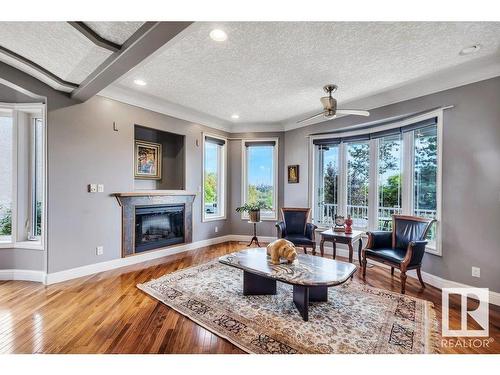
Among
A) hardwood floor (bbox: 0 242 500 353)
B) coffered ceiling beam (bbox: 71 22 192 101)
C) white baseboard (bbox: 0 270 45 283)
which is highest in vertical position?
coffered ceiling beam (bbox: 71 22 192 101)

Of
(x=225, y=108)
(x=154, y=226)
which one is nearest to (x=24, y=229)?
(x=154, y=226)

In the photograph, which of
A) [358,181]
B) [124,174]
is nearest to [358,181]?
[358,181]

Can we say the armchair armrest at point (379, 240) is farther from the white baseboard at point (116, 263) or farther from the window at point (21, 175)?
the window at point (21, 175)

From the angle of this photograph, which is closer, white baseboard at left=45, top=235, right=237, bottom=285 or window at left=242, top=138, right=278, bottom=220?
white baseboard at left=45, top=235, right=237, bottom=285

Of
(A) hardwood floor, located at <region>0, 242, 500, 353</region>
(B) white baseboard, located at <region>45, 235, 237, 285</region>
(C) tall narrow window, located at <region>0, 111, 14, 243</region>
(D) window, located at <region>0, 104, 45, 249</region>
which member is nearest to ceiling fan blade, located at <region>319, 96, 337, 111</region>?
(A) hardwood floor, located at <region>0, 242, 500, 353</region>

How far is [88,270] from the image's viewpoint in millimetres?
3359

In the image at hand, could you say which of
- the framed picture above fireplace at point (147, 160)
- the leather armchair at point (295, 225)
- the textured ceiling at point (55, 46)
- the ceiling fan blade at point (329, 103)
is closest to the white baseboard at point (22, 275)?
the framed picture above fireplace at point (147, 160)

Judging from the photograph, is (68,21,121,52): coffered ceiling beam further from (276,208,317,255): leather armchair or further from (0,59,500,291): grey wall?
(276,208,317,255): leather armchair

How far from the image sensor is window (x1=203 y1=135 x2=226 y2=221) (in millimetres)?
5156

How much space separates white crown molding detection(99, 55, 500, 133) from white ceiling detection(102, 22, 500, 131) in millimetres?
12

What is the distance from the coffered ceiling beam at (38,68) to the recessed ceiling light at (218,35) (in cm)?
198

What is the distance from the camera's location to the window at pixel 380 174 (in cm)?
334

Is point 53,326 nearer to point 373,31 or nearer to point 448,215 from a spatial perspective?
point 373,31
